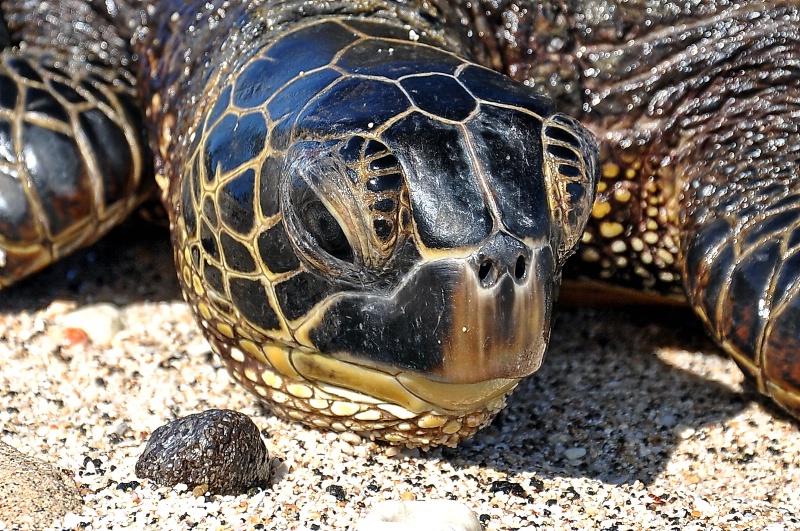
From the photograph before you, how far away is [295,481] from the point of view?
88.3 inches

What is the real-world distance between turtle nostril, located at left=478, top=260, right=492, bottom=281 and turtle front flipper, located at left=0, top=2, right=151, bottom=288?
158 centimetres

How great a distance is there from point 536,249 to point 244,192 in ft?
2.32

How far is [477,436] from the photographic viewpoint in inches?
99.0

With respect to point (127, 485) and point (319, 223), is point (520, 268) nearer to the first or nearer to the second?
point (319, 223)

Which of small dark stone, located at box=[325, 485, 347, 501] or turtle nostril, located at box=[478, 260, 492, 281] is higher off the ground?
turtle nostril, located at box=[478, 260, 492, 281]

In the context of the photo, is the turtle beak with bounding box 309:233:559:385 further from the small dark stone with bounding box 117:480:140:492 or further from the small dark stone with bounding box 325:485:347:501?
the small dark stone with bounding box 117:480:140:492

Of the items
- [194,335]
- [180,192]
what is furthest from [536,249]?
[194,335]

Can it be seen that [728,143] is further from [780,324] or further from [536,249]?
[536,249]

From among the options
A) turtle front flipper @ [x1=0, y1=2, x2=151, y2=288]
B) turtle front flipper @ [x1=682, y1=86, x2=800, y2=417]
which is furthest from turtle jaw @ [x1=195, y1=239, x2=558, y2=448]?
turtle front flipper @ [x1=0, y1=2, x2=151, y2=288]

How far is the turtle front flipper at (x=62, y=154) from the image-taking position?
2879 mm

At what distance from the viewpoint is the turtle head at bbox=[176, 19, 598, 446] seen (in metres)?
1.91

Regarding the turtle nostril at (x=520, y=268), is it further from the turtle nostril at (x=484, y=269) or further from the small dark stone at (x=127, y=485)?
the small dark stone at (x=127, y=485)

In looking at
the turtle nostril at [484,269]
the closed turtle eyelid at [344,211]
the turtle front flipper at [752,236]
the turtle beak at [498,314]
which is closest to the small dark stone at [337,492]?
the turtle beak at [498,314]

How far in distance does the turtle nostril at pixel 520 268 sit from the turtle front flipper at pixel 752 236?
0.88 meters
